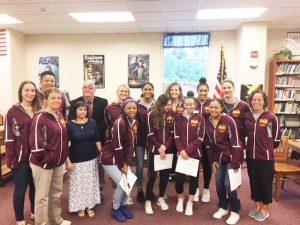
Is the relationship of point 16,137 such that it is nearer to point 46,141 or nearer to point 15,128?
point 15,128

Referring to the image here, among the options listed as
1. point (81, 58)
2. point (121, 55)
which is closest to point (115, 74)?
point (121, 55)

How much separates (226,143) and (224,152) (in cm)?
10

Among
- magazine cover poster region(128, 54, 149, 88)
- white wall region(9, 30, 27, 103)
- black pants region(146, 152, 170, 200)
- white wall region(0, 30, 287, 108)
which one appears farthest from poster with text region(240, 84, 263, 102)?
white wall region(9, 30, 27, 103)

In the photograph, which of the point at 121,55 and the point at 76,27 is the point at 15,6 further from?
the point at 121,55

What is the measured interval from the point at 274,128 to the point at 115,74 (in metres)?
4.82

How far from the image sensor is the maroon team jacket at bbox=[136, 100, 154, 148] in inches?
128

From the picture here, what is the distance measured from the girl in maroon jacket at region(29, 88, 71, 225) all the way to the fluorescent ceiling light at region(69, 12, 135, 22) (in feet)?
9.94

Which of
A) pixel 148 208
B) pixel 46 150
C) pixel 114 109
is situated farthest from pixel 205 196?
pixel 46 150

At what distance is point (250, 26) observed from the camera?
225 inches

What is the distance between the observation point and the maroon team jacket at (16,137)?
2.46 metres

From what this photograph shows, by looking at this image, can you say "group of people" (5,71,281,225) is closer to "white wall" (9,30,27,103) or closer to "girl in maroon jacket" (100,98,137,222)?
"girl in maroon jacket" (100,98,137,222)

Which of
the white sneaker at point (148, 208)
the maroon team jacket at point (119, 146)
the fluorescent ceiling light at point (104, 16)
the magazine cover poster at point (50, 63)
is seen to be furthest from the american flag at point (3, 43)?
the white sneaker at point (148, 208)

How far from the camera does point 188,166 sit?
2975 millimetres

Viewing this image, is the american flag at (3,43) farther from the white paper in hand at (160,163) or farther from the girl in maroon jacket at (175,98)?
the white paper in hand at (160,163)
